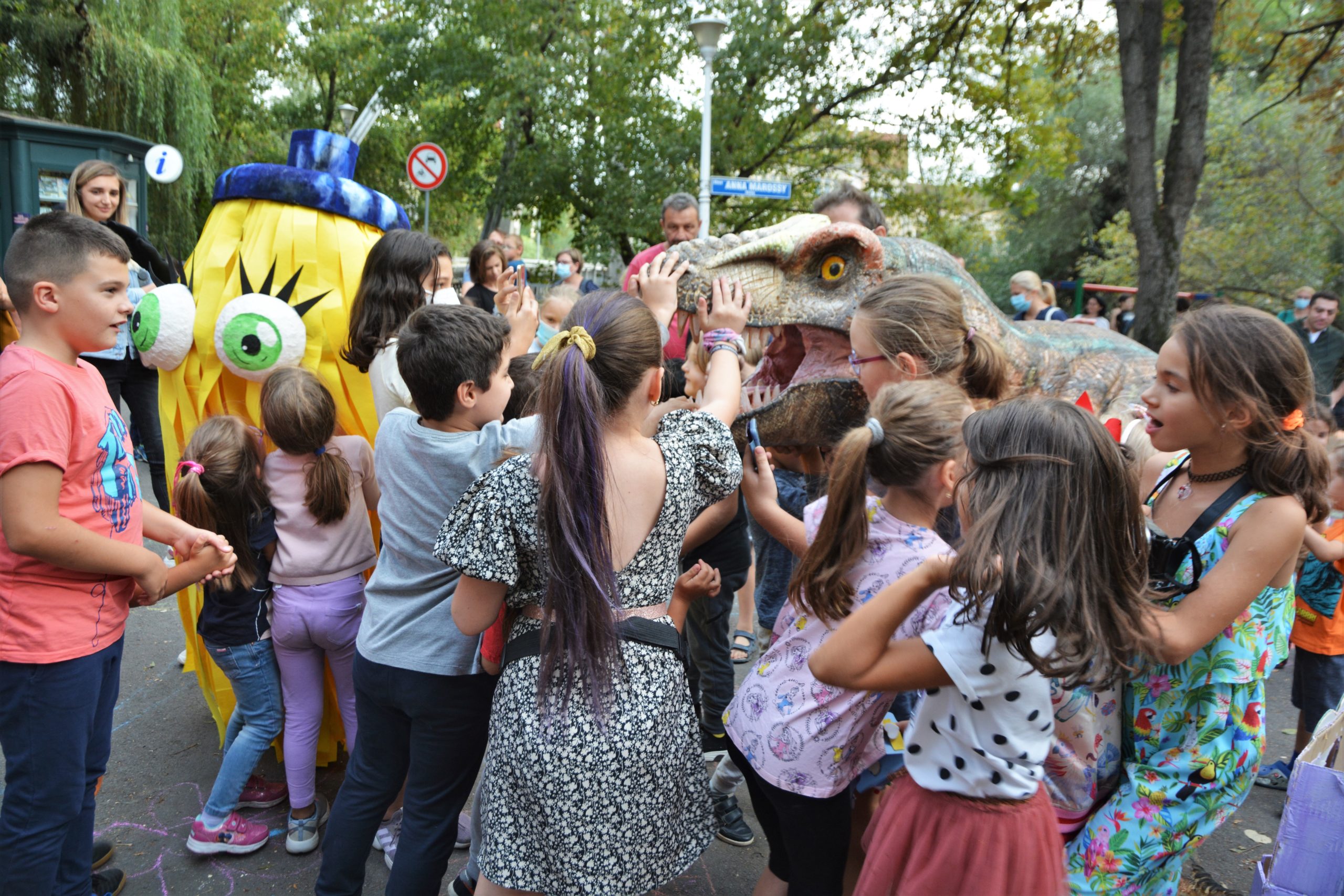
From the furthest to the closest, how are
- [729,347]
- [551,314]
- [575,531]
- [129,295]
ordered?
[551,314] → [129,295] → [729,347] → [575,531]

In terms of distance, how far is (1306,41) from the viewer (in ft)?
31.5

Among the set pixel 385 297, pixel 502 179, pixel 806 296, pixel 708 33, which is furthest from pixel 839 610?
pixel 502 179

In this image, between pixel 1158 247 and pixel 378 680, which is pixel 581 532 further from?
pixel 1158 247

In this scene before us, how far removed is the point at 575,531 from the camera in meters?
1.88

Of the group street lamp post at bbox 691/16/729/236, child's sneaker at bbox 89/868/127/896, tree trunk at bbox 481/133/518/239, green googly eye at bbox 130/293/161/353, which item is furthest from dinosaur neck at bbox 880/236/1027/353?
tree trunk at bbox 481/133/518/239

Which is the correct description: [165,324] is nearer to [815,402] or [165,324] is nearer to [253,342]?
[253,342]

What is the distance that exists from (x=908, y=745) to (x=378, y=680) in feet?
4.46

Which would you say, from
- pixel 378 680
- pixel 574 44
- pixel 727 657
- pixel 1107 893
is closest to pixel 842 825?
pixel 1107 893

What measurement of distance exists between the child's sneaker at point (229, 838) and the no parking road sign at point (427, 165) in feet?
30.1

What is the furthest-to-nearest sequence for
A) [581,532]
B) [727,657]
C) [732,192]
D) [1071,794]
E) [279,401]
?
1. [732,192]
2. [727,657]
3. [279,401]
4. [1071,794]
5. [581,532]

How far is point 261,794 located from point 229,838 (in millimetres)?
273

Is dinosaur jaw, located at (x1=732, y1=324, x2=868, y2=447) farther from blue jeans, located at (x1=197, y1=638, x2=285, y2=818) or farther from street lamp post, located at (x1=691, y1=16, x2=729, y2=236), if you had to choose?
street lamp post, located at (x1=691, y1=16, x2=729, y2=236)

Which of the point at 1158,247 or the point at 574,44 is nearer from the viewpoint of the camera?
the point at 1158,247

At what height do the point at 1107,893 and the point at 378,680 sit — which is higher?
the point at 378,680
